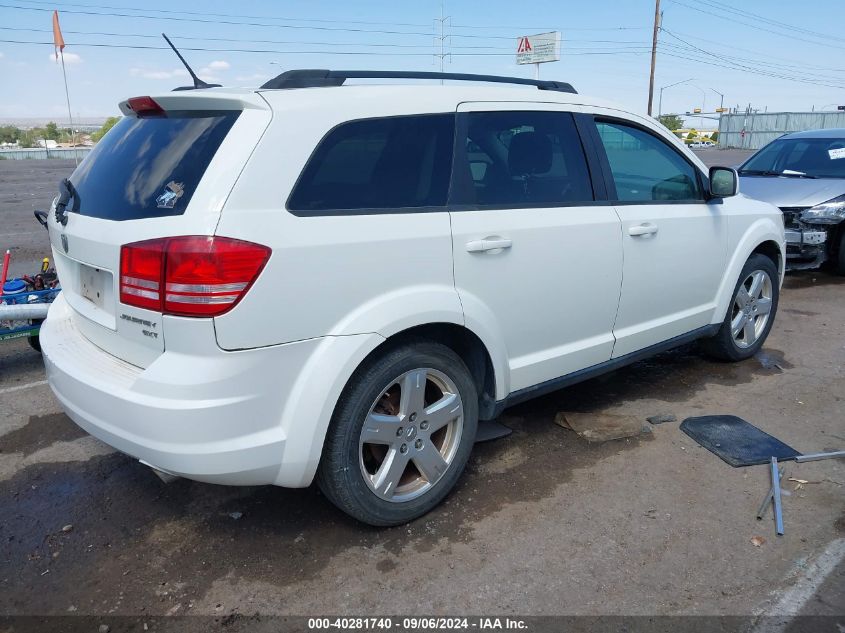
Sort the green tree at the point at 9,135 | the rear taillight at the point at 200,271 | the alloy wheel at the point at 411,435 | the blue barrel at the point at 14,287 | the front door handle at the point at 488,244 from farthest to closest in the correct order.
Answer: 1. the green tree at the point at 9,135
2. the blue barrel at the point at 14,287
3. the front door handle at the point at 488,244
4. the alloy wheel at the point at 411,435
5. the rear taillight at the point at 200,271

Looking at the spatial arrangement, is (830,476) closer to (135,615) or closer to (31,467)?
(135,615)

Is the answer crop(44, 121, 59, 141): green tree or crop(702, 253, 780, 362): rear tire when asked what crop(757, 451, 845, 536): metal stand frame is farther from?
crop(44, 121, 59, 141): green tree

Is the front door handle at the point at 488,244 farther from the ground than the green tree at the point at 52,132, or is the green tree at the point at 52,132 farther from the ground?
the green tree at the point at 52,132

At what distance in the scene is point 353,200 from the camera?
9.02 ft

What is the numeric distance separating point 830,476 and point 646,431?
0.96 metres

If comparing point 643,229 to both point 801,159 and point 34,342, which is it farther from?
point 801,159

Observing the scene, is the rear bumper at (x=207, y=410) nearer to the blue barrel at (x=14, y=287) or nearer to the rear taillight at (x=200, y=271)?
the rear taillight at (x=200, y=271)

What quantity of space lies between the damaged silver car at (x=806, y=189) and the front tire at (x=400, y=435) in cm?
636

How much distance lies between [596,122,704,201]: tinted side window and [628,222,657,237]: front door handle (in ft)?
0.55

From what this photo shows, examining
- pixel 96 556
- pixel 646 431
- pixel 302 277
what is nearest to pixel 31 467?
pixel 96 556

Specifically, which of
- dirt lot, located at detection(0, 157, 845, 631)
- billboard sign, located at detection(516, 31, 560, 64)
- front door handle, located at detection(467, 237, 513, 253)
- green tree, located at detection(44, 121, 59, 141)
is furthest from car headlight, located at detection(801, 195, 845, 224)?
green tree, located at detection(44, 121, 59, 141)

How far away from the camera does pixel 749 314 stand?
5.16 meters

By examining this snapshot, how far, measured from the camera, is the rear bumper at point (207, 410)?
2.40 metres

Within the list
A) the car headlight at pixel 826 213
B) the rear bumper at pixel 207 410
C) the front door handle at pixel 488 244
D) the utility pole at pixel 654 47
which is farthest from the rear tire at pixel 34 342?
the utility pole at pixel 654 47
